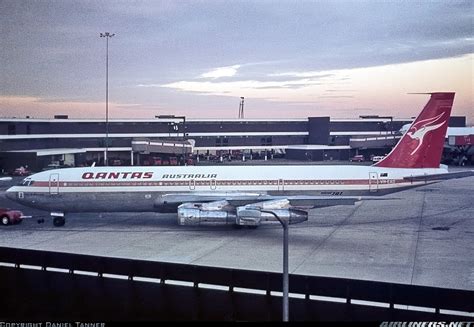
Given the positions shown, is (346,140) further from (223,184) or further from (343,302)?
(343,302)

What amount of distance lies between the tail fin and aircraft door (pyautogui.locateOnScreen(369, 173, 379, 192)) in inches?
69.1

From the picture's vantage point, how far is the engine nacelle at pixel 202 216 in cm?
3375

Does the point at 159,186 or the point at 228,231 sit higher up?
the point at 159,186

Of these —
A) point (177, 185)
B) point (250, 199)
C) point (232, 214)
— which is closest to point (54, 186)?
point (177, 185)

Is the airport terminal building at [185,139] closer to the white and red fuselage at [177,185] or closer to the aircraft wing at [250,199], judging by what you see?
the white and red fuselage at [177,185]

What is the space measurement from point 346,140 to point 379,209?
71.9 metres

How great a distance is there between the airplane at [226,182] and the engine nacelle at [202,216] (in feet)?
6.52

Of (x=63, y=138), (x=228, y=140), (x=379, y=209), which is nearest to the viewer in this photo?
(x=379, y=209)

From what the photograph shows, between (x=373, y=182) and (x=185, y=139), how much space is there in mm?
65479

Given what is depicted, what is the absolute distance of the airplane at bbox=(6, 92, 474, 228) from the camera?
3731cm

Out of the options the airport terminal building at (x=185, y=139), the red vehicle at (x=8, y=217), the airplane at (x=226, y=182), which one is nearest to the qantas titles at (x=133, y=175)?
the airplane at (x=226, y=182)

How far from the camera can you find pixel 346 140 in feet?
379

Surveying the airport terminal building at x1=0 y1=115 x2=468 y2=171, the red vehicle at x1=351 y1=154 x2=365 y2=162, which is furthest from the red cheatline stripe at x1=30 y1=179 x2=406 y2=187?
the red vehicle at x1=351 y1=154 x2=365 y2=162

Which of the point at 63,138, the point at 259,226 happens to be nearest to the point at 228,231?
the point at 259,226
